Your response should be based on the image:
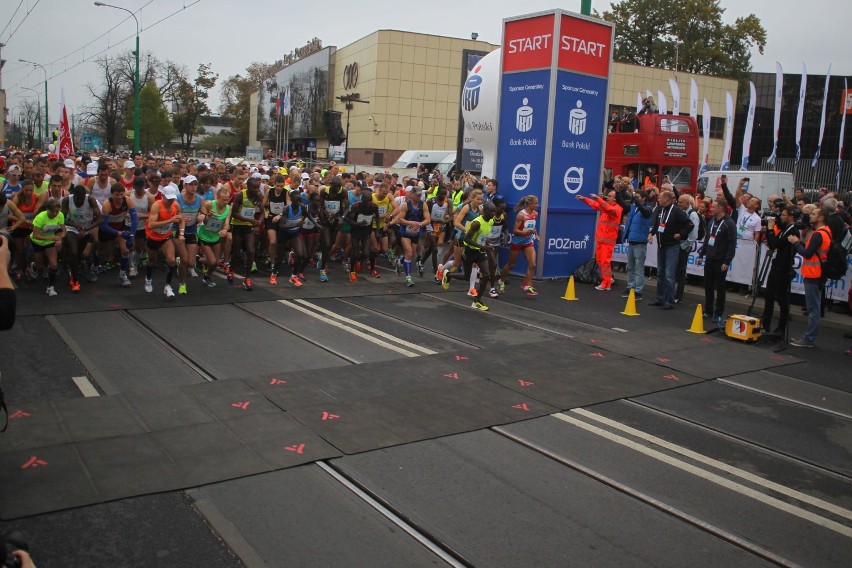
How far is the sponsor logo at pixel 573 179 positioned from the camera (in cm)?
1566

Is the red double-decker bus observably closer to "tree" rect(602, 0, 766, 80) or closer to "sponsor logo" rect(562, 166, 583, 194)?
"sponsor logo" rect(562, 166, 583, 194)

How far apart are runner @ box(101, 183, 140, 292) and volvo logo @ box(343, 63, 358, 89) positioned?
55292 millimetres

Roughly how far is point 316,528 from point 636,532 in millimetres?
2049

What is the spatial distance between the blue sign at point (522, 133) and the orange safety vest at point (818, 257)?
608cm

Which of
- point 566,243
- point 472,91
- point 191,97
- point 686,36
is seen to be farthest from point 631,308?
point 191,97

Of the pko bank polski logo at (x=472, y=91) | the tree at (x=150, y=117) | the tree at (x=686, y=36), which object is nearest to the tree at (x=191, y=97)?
the tree at (x=150, y=117)

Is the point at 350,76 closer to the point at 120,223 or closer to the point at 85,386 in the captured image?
the point at 120,223

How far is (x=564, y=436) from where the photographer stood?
637 cm

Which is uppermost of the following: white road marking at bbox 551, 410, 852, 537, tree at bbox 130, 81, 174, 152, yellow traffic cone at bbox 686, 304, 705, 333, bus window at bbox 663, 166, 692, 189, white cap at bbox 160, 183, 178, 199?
tree at bbox 130, 81, 174, 152

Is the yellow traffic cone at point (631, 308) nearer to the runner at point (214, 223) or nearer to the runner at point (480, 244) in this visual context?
the runner at point (480, 244)

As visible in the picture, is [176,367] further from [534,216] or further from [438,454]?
[534,216]

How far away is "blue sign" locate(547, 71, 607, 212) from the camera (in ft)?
50.5

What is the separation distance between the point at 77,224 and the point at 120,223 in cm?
75

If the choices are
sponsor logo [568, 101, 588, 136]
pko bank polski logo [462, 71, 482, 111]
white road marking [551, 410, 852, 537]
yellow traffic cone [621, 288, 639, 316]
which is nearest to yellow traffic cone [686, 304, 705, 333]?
yellow traffic cone [621, 288, 639, 316]
